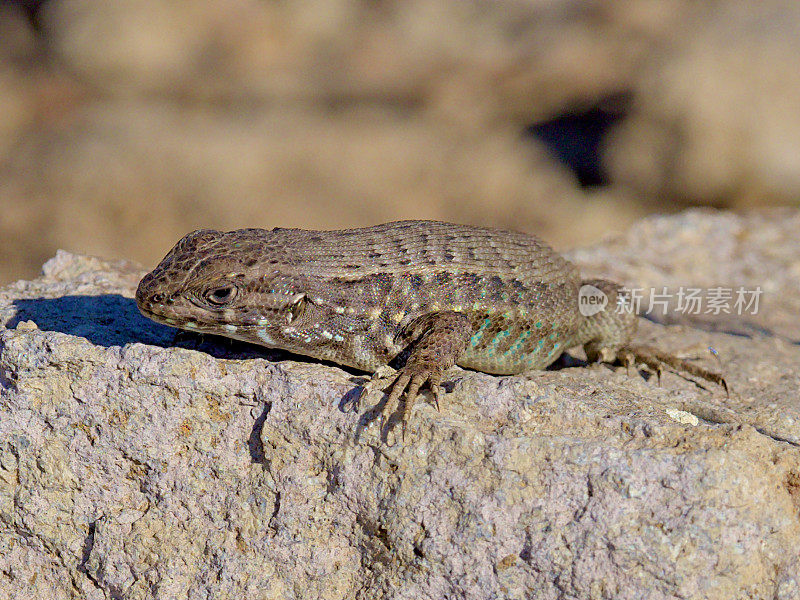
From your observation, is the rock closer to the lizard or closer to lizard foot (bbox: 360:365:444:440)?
the lizard

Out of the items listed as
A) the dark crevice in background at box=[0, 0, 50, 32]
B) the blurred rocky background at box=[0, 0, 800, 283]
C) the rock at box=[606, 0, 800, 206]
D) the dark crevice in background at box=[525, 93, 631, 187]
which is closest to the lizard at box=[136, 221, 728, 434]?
the blurred rocky background at box=[0, 0, 800, 283]

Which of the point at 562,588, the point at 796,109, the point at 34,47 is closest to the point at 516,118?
the point at 796,109

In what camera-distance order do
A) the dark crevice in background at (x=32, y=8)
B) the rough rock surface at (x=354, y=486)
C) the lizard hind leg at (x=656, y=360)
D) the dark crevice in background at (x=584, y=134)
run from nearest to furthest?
the rough rock surface at (x=354, y=486), the lizard hind leg at (x=656, y=360), the dark crevice in background at (x=584, y=134), the dark crevice in background at (x=32, y=8)

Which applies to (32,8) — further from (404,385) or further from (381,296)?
(404,385)

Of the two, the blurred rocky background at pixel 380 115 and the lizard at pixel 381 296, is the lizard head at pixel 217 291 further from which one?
the blurred rocky background at pixel 380 115

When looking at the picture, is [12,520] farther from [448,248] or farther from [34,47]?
[34,47]

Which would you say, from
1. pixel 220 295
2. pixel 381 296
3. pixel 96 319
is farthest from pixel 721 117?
pixel 96 319

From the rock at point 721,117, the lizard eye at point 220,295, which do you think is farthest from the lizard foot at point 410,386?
the rock at point 721,117
